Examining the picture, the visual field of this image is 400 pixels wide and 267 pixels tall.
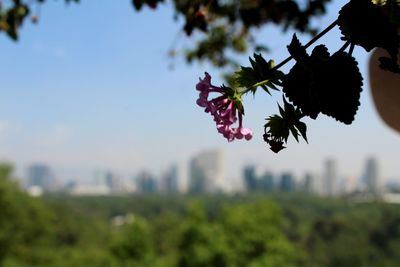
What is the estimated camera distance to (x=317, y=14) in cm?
226

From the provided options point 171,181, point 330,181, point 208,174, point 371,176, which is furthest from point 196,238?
point 171,181

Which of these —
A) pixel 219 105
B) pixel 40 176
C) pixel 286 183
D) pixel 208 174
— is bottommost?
pixel 219 105

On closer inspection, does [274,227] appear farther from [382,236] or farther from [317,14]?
[382,236]

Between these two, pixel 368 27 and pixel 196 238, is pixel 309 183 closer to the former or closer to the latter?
pixel 196 238

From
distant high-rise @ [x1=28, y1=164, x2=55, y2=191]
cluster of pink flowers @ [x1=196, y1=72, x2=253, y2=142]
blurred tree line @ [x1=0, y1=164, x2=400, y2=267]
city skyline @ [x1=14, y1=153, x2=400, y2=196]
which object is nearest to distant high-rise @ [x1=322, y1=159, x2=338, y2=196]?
city skyline @ [x1=14, y1=153, x2=400, y2=196]

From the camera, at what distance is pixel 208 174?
105750mm

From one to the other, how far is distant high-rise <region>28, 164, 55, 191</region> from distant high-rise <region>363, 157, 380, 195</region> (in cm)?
6792

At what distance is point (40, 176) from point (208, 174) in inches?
1756

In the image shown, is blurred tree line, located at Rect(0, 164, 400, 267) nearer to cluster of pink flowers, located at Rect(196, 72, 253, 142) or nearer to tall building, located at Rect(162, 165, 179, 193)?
cluster of pink flowers, located at Rect(196, 72, 253, 142)

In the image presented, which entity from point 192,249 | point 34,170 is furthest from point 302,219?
point 34,170

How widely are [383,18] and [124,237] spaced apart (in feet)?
60.1

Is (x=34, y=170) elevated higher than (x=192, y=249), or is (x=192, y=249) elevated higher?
(x=34, y=170)

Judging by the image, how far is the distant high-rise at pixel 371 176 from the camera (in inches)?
4024

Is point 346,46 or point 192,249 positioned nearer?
point 346,46
